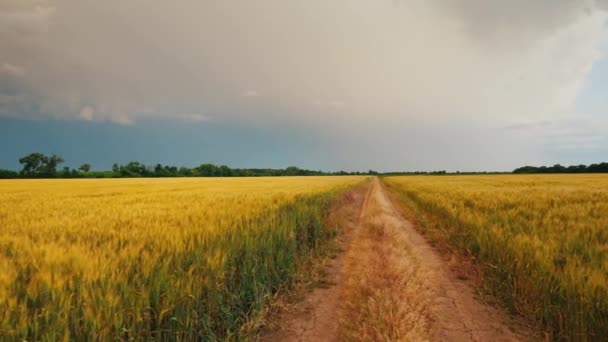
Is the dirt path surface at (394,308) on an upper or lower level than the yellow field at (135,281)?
lower

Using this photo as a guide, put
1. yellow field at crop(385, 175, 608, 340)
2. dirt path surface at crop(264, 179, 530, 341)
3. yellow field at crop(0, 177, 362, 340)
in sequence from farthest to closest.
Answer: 1. dirt path surface at crop(264, 179, 530, 341)
2. yellow field at crop(385, 175, 608, 340)
3. yellow field at crop(0, 177, 362, 340)

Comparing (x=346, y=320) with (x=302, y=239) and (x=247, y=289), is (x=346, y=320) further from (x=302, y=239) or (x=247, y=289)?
(x=302, y=239)

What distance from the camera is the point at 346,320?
13.0ft

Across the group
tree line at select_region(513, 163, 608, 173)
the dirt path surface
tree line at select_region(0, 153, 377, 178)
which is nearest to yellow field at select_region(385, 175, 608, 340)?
the dirt path surface

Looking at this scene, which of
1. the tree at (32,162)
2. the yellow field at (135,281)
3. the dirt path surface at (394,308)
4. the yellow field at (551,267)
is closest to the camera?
the yellow field at (135,281)

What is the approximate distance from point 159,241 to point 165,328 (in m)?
1.40

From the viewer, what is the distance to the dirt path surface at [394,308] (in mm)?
3629

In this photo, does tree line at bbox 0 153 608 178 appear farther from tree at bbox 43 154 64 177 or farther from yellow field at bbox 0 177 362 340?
yellow field at bbox 0 177 362 340

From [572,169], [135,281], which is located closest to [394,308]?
[135,281]

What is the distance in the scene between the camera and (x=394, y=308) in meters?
3.98

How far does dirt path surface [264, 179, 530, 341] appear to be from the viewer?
3.63 meters

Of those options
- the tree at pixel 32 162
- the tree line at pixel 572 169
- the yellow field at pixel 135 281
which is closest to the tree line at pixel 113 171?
the tree at pixel 32 162

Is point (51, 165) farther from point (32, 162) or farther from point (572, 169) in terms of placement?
point (572, 169)

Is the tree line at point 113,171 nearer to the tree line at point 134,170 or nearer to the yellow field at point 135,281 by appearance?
the tree line at point 134,170
